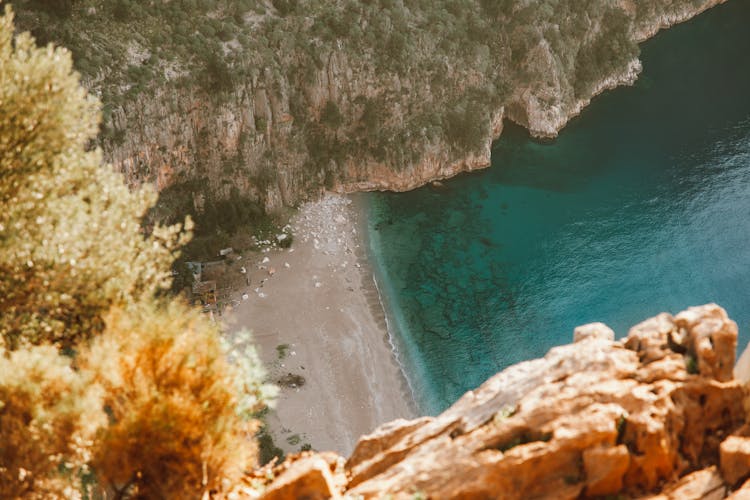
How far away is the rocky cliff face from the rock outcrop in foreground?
3712cm

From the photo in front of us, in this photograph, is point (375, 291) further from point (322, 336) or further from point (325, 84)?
point (325, 84)

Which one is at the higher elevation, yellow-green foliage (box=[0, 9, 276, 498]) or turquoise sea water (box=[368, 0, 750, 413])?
turquoise sea water (box=[368, 0, 750, 413])

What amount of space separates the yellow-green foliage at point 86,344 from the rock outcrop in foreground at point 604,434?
2772mm

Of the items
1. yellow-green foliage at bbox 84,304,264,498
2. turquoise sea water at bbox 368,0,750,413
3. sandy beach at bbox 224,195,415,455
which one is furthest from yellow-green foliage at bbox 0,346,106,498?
turquoise sea water at bbox 368,0,750,413

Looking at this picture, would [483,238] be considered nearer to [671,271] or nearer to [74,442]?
[671,271]

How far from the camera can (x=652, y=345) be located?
53.8ft

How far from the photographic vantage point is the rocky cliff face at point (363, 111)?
50938 millimetres

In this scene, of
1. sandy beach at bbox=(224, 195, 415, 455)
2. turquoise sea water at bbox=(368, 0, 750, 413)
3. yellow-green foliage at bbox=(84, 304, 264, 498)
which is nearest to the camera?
yellow-green foliage at bbox=(84, 304, 264, 498)

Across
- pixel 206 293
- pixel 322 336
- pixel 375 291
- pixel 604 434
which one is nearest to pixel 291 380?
pixel 322 336

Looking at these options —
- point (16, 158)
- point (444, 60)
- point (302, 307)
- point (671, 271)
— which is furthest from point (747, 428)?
point (444, 60)

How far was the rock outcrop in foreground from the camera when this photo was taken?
564 inches

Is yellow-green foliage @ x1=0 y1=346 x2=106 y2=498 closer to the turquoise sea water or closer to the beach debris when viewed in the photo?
the beach debris

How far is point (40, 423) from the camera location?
47.8 ft

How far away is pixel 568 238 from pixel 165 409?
4808 centimetres
